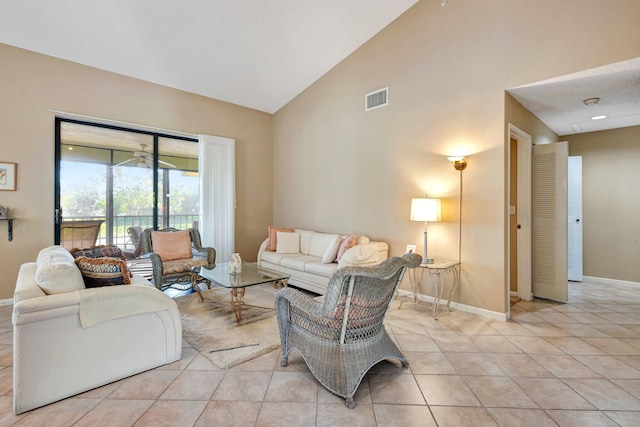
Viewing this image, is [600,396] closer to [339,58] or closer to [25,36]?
[339,58]

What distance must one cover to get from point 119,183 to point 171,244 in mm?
1354

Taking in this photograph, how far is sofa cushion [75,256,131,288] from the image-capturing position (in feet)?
7.46

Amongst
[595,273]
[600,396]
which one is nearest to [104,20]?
[600,396]

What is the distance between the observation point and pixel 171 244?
4.37 metres

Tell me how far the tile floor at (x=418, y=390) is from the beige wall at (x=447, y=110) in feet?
2.95

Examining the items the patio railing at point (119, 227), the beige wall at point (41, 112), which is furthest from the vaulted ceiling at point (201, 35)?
the patio railing at point (119, 227)

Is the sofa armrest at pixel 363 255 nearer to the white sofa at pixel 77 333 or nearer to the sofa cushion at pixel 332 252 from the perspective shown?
the sofa cushion at pixel 332 252

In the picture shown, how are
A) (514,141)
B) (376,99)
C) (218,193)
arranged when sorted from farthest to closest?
(218,193)
(376,99)
(514,141)

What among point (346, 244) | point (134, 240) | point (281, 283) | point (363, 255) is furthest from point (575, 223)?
point (134, 240)

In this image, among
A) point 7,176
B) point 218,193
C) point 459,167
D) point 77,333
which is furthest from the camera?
point 218,193

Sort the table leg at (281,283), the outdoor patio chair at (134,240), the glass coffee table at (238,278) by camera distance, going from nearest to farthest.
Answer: the glass coffee table at (238,278) < the table leg at (281,283) < the outdoor patio chair at (134,240)

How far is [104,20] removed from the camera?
345 cm

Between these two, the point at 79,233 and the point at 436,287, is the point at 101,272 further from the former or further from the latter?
the point at 436,287

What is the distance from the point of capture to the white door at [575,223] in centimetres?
503
